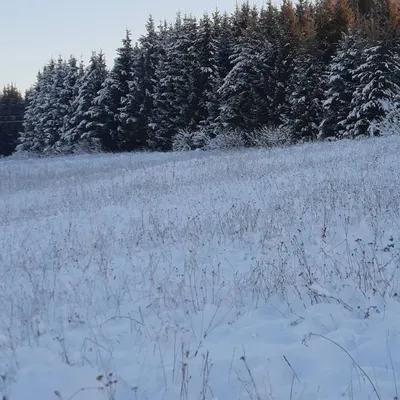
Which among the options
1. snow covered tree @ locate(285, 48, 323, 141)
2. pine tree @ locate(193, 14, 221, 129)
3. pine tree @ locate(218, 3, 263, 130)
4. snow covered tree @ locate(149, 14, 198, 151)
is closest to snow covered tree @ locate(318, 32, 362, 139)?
snow covered tree @ locate(285, 48, 323, 141)

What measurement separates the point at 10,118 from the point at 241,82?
34741mm

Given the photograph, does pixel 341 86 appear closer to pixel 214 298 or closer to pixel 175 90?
pixel 175 90

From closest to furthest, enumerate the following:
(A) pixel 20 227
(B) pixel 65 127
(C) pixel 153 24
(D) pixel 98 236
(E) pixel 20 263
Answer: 1. (E) pixel 20 263
2. (D) pixel 98 236
3. (A) pixel 20 227
4. (C) pixel 153 24
5. (B) pixel 65 127

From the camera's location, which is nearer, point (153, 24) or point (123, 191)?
point (123, 191)

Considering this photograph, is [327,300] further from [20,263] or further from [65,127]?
[65,127]

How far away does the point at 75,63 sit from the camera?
44.7 metres

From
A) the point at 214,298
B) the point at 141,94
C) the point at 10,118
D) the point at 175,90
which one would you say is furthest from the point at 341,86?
the point at 10,118

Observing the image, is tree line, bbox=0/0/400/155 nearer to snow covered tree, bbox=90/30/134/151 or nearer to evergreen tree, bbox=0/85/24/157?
snow covered tree, bbox=90/30/134/151

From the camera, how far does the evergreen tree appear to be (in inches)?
2080

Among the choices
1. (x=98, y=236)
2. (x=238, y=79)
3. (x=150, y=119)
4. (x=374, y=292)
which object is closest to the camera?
(x=374, y=292)

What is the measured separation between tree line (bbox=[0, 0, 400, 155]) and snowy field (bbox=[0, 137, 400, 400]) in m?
15.2

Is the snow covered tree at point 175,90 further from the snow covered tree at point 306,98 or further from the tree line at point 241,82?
the snow covered tree at point 306,98

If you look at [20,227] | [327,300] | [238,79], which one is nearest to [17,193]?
[20,227]

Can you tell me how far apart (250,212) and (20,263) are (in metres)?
3.50
